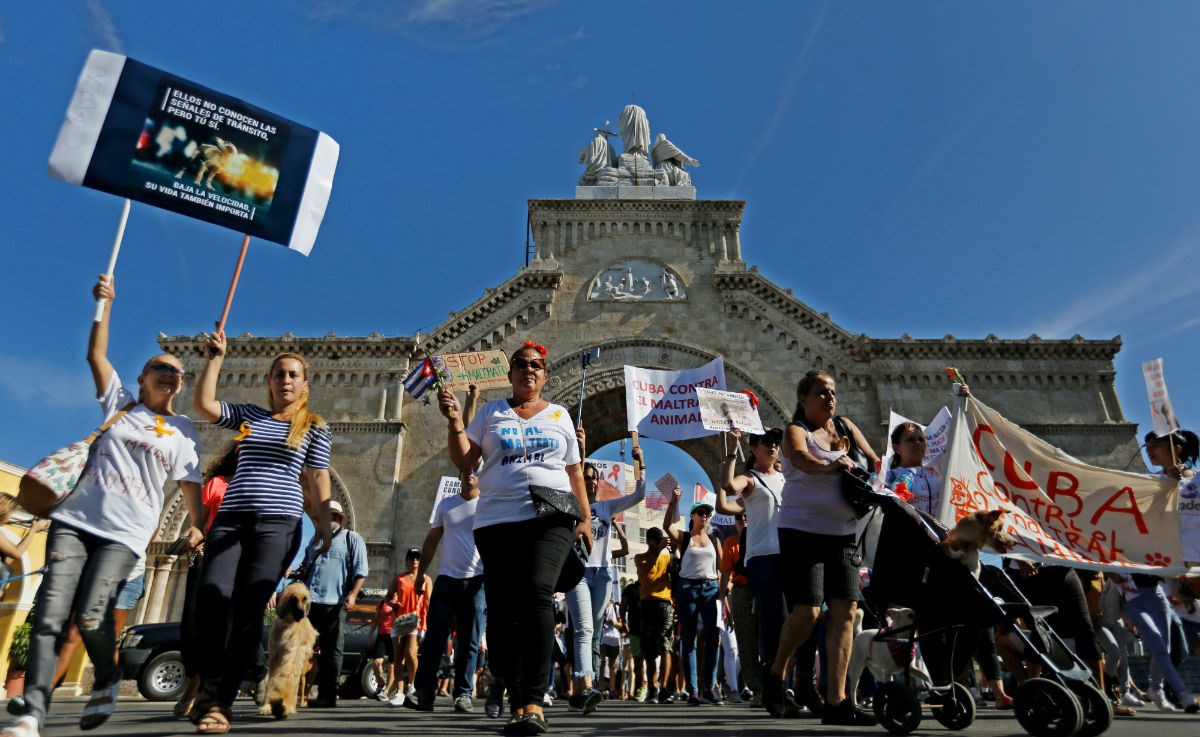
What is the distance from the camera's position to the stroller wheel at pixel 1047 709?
357 cm

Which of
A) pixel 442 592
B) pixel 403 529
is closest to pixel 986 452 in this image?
pixel 442 592

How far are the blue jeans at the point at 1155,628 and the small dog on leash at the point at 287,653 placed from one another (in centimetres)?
789

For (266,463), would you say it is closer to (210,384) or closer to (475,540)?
(210,384)

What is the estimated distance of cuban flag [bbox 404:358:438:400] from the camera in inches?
244

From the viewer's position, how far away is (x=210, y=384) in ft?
15.0

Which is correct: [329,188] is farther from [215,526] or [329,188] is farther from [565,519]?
[565,519]

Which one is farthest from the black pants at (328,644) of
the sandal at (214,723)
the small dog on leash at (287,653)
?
the sandal at (214,723)

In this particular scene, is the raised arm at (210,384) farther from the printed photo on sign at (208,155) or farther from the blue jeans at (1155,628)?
the blue jeans at (1155,628)

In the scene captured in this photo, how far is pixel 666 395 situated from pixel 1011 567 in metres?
6.63

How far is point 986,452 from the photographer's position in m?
6.70

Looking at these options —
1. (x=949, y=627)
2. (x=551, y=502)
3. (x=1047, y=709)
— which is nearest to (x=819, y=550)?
(x=949, y=627)

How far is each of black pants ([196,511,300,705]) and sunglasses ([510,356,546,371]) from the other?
1696 mm

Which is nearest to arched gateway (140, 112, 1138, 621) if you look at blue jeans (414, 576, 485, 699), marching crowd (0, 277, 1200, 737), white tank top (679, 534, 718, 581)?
white tank top (679, 534, 718, 581)

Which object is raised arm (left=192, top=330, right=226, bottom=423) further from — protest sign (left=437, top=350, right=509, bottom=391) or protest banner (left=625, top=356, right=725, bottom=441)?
protest banner (left=625, top=356, right=725, bottom=441)
